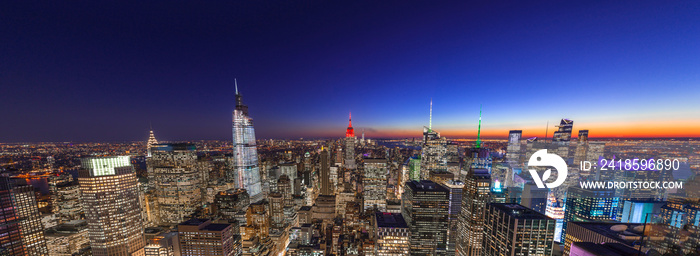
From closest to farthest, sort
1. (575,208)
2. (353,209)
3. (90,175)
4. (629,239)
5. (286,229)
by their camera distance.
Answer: (629,239)
(90,175)
(575,208)
(286,229)
(353,209)

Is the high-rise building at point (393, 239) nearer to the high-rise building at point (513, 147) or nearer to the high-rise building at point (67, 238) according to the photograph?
the high-rise building at point (513, 147)

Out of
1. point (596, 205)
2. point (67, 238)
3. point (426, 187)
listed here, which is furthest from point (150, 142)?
point (596, 205)

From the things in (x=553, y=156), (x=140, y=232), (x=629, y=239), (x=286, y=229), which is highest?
(x=553, y=156)

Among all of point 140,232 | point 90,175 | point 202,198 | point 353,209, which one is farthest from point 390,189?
point 90,175

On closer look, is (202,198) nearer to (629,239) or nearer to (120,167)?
(120,167)

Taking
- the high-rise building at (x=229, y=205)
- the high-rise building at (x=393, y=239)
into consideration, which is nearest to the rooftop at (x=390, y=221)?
the high-rise building at (x=393, y=239)
